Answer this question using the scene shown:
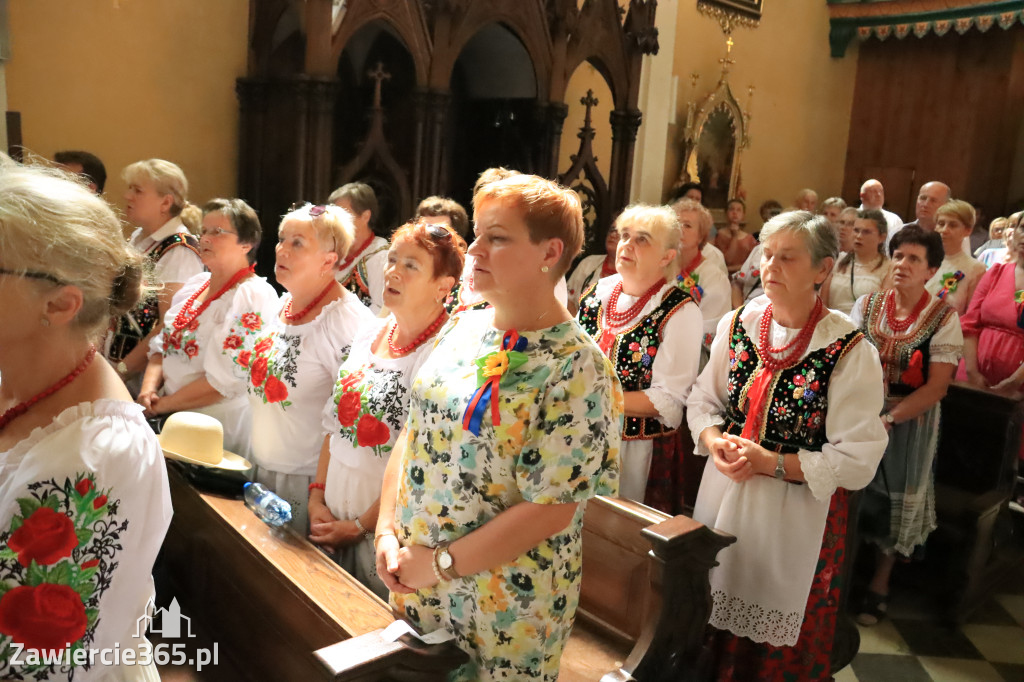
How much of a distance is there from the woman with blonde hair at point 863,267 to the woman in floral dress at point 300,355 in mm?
3243

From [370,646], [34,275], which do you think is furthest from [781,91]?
[34,275]

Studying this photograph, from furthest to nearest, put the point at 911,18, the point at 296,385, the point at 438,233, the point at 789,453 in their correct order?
the point at 911,18 → the point at 296,385 → the point at 789,453 → the point at 438,233

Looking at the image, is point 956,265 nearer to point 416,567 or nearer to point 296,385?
point 296,385

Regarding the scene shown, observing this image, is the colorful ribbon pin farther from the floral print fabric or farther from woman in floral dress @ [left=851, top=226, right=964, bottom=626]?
woman in floral dress @ [left=851, top=226, right=964, bottom=626]

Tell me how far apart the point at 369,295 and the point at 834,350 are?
2.62m

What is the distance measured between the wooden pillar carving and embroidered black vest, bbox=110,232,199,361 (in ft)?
11.5

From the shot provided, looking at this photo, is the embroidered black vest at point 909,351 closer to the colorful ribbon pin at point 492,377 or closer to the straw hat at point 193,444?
the colorful ribbon pin at point 492,377

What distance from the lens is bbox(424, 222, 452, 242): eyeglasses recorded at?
258 centimetres

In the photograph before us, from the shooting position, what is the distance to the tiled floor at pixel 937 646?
11.6 ft

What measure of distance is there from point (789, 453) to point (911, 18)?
9.26m

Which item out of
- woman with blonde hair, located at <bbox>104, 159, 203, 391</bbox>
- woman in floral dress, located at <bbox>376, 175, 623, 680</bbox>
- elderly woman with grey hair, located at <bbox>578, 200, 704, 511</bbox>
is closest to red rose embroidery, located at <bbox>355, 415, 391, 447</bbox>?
woman in floral dress, located at <bbox>376, 175, 623, 680</bbox>

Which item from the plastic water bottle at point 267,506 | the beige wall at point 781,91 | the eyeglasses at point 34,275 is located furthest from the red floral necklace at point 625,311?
the beige wall at point 781,91

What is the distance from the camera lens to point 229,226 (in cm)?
341

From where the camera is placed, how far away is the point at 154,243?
13.2 ft
